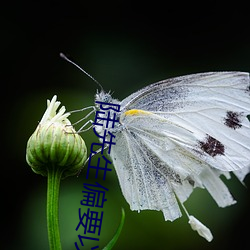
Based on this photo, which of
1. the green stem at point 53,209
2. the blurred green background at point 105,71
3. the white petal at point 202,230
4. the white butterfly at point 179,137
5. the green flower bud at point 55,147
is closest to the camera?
the green stem at point 53,209

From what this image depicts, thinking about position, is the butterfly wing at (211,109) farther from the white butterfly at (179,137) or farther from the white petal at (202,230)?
the white petal at (202,230)

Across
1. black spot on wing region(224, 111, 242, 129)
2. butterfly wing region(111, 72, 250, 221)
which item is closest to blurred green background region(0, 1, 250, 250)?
butterfly wing region(111, 72, 250, 221)

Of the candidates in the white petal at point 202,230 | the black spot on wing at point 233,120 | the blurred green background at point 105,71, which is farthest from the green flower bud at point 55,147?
the blurred green background at point 105,71

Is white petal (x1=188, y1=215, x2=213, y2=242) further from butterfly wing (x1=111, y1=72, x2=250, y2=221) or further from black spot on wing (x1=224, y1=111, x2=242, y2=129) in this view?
black spot on wing (x1=224, y1=111, x2=242, y2=129)

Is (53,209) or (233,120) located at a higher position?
(233,120)

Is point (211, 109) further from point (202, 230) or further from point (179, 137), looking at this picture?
point (202, 230)

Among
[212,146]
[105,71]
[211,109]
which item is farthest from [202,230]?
[105,71]
